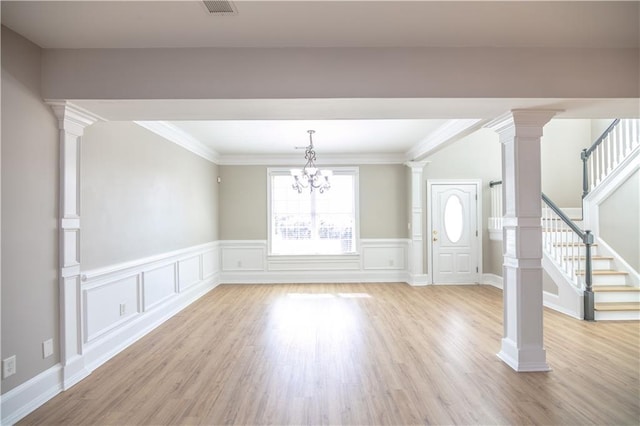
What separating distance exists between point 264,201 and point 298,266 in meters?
1.53

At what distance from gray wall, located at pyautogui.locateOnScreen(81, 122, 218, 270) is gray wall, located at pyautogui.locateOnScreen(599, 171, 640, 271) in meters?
6.52

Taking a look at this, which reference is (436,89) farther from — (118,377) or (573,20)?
(118,377)

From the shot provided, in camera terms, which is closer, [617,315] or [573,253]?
[617,315]

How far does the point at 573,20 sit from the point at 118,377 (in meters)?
4.36

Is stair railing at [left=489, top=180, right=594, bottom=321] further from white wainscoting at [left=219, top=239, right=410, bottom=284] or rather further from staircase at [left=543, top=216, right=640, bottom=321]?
white wainscoting at [left=219, top=239, right=410, bottom=284]

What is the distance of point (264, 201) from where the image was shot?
7.21 meters

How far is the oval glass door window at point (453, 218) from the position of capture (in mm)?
7000

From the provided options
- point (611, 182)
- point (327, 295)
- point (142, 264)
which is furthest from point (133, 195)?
point (611, 182)

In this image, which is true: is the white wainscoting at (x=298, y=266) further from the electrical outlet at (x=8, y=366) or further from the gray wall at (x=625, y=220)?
the electrical outlet at (x=8, y=366)

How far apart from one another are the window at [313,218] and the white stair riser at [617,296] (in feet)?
13.2

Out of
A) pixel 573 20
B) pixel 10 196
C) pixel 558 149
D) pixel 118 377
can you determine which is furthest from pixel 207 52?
pixel 558 149

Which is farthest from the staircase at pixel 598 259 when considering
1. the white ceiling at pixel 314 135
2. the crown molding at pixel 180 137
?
the crown molding at pixel 180 137

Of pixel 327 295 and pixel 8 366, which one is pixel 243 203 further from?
pixel 8 366

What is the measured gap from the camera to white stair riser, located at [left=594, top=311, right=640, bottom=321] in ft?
14.6
